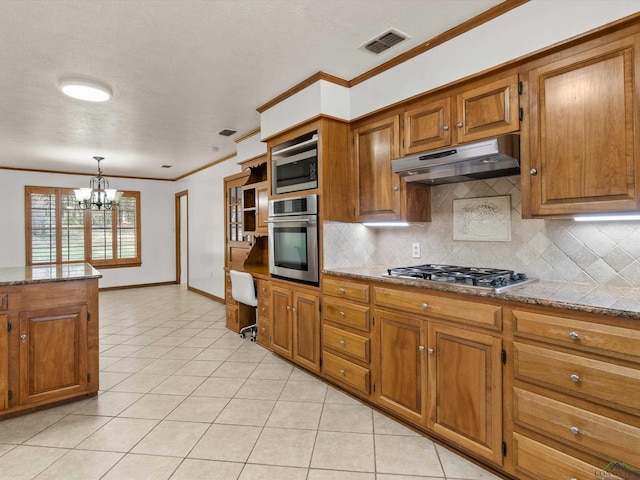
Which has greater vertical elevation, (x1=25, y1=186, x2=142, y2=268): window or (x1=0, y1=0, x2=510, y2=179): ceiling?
(x1=0, y1=0, x2=510, y2=179): ceiling

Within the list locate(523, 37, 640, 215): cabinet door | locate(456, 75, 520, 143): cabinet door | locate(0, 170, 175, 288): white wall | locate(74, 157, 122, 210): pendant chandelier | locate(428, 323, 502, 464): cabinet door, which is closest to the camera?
locate(523, 37, 640, 215): cabinet door

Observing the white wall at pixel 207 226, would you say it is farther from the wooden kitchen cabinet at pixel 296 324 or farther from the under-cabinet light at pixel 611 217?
the under-cabinet light at pixel 611 217

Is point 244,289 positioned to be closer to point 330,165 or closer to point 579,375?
point 330,165

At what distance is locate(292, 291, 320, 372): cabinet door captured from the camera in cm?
303

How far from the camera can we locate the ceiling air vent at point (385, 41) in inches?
93.2

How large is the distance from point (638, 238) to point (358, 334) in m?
1.75

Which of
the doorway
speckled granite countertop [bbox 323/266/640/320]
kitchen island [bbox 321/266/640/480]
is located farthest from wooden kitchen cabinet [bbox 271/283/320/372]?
the doorway

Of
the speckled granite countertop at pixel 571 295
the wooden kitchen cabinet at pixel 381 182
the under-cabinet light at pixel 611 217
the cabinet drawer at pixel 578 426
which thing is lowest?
the cabinet drawer at pixel 578 426

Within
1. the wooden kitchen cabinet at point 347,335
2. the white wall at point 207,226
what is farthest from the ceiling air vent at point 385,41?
the white wall at point 207,226

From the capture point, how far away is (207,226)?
6859 mm

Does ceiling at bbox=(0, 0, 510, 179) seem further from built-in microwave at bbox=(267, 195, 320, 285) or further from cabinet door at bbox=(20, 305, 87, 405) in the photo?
cabinet door at bbox=(20, 305, 87, 405)

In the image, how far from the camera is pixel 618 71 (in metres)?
1.67

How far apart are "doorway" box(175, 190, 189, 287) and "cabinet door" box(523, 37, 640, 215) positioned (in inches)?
290

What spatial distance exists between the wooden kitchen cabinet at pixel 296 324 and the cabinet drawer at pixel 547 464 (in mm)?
1645
